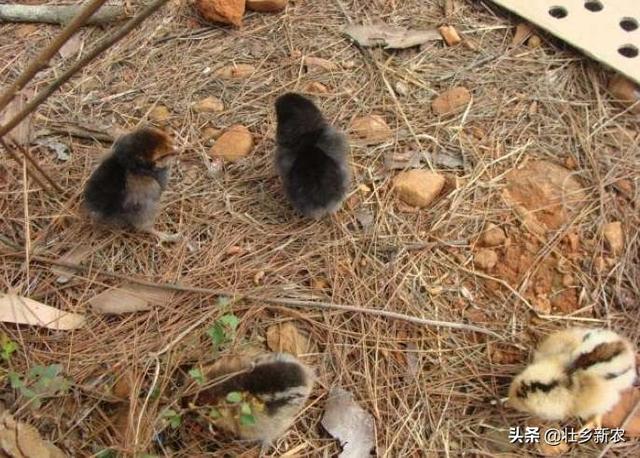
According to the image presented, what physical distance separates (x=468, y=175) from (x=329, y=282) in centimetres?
88

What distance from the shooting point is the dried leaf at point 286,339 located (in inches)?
96.1

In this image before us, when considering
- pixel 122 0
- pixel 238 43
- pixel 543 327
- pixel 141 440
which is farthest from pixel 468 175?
pixel 122 0

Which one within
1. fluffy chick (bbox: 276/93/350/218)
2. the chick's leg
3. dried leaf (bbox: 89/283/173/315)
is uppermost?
fluffy chick (bbox: 276/93/350/218)

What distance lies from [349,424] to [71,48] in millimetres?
2603

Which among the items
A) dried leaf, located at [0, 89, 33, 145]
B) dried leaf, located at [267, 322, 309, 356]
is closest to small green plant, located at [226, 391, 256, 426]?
dried leaf, located at [267, 322, 309, 356]

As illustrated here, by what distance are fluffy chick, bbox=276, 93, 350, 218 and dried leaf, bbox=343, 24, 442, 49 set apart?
821 millimetres

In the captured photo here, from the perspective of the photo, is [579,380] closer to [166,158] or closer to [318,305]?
[318,305]

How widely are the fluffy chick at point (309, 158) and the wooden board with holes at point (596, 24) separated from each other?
1.46 m

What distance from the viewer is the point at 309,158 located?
2.66m

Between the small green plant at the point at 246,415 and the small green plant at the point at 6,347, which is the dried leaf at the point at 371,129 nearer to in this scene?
the small green plant at the point at 246,415

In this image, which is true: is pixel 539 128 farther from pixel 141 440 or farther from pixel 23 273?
pixel 23 273

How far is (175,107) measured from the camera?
10.4ft

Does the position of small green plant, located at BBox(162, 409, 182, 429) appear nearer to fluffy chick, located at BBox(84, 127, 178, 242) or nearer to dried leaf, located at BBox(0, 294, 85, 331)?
dried leaf, located at BBox(0, 294, 85, 331)

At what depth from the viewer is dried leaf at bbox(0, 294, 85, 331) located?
8.07 ft
